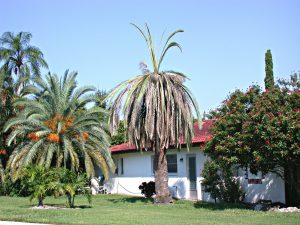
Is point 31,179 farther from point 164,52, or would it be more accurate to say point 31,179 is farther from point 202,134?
point 202,134

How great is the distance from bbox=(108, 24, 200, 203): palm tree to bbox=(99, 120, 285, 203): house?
1.27 m

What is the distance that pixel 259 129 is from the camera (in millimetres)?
15758

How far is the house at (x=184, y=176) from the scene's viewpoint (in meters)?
19.8

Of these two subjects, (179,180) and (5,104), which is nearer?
(179,180)

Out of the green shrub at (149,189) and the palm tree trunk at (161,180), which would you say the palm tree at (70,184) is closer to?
the palm tree trunk at (161,180)

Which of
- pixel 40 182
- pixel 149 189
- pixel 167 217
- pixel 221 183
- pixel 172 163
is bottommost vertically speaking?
pixel 167 217

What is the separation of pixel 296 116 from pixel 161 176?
7622 mm

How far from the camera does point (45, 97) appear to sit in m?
27.6

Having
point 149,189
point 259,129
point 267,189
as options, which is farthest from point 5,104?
point 259,129

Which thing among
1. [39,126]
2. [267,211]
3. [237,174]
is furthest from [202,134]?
[39,126]

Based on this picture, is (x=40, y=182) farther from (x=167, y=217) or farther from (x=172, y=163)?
(x=172, y=163)

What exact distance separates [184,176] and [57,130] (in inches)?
303

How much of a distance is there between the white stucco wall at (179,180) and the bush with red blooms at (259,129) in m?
2.17

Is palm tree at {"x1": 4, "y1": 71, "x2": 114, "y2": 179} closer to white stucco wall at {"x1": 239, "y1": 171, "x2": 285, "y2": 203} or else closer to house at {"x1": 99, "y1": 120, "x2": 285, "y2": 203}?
house at {"x1": 99, "y1": 120, "x2": 285, "y2": 203}
